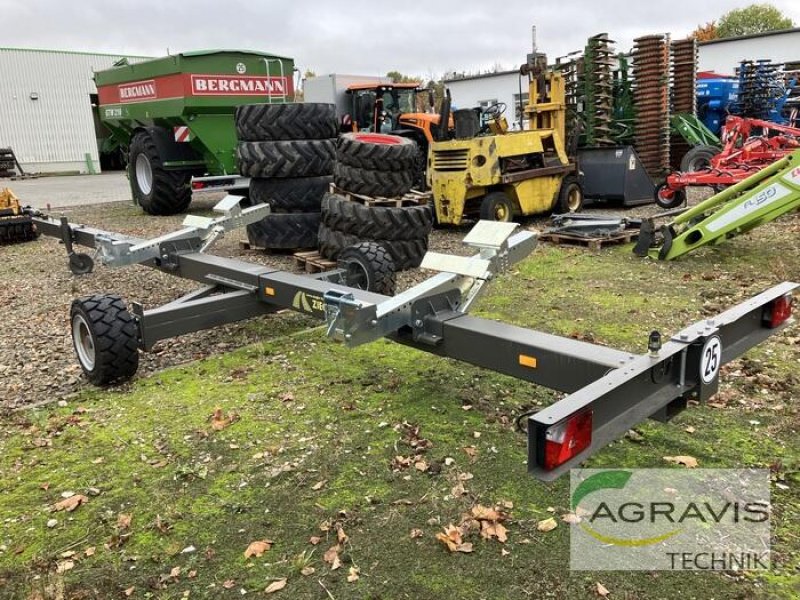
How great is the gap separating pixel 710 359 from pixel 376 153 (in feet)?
17.2

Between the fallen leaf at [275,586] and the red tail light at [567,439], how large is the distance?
1155mm

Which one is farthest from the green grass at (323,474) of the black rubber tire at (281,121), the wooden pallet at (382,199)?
the black rubber tire at (281,121)

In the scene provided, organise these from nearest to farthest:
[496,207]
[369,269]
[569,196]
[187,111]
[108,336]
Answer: [108,336], [369,269], [496,207], [569,196], [187,111]

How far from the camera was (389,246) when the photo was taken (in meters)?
7.14

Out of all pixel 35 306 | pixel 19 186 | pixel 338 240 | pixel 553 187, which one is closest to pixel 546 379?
pixel 338 240

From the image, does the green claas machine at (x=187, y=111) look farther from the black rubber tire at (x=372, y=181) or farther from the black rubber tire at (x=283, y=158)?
the black rubber tire at (x=372, y=181)

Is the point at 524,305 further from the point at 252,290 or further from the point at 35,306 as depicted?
the point at 35,306

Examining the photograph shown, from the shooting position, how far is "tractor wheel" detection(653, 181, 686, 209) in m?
11.6

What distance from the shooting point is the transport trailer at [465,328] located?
2.24 m

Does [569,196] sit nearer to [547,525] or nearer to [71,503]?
[547,525]

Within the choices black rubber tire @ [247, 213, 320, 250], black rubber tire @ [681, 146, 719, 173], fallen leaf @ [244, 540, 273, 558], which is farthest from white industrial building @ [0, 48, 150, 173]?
fallen leaf @ [244, 540, 273, 558]

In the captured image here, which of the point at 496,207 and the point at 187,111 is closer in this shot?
the point at 496,207

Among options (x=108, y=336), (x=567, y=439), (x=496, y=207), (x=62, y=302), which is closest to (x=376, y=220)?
(x=496, y=207)

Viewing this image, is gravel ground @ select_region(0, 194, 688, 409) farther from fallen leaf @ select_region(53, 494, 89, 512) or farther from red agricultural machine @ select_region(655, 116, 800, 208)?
fallen leaf @ select_region(53, 494, 89, 512)
